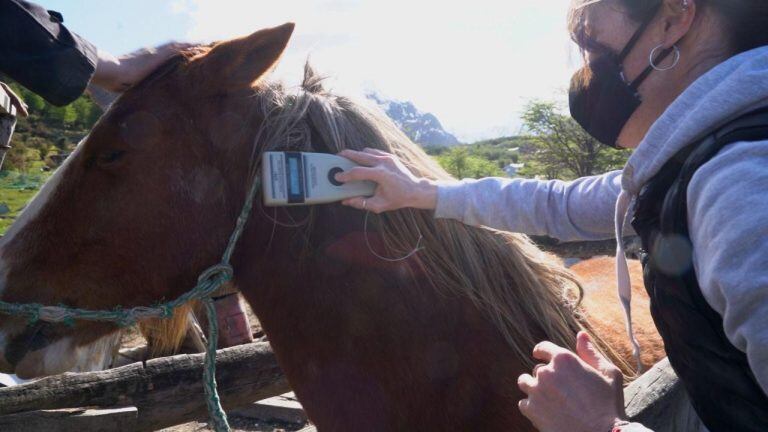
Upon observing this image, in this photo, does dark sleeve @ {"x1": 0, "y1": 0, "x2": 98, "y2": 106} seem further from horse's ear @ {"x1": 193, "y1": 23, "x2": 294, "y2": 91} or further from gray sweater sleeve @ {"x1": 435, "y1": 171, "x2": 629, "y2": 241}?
gray sweater sleeve @ {"x1": 435, "y1": 171, "x2": 629, "y2": 241}

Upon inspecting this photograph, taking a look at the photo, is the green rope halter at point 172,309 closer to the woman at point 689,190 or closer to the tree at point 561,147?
the woman at point 689,190

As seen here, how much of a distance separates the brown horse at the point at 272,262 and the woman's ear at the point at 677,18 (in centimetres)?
96

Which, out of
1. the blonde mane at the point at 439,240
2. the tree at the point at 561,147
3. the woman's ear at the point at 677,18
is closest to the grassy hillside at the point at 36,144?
the blonde mane at the point at 439,240

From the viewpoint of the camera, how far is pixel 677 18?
1.13m

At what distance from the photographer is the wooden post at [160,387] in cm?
261

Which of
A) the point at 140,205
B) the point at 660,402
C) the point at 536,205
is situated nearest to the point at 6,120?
the point at 140,205

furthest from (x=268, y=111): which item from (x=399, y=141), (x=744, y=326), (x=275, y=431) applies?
(x=275, y=431)

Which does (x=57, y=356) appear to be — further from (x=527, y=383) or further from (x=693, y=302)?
(x=693, y=302)

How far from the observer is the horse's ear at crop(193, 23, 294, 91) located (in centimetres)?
180

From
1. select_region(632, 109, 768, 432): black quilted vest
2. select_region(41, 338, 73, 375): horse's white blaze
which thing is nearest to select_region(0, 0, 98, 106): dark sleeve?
select_region(41, 338, 73, 375): horse's white blaze

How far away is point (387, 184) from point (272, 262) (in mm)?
487

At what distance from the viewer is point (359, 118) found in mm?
1965

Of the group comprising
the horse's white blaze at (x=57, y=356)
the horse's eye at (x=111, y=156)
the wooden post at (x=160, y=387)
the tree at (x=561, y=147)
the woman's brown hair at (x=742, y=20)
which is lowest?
the tree at (x=561, y=147)

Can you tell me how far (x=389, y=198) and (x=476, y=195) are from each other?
0.97 feet
